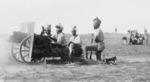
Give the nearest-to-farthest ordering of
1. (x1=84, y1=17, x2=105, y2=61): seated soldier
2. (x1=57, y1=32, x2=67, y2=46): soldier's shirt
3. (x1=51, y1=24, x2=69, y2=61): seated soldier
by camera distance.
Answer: (x1=84, y1=17, x2=105, y2=61): seated soldier → (x1=51, y1=24, x2=69, y2=61): seated soldier → (x1=57, y1=32, x2=67, y2=46): soldier's shirt

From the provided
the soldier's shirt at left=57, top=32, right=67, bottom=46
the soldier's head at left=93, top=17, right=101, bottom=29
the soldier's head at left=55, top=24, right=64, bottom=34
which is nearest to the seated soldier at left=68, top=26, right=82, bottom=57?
the soldier's shirt at left=57, top=32, right=67, bottom=46

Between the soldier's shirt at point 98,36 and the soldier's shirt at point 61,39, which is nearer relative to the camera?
the soldier's shirt at point 98,36

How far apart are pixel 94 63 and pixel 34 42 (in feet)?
8.45

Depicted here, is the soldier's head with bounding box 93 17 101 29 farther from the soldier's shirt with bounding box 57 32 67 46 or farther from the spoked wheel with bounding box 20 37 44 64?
the spoked wheel with bounding box 20 37 44 64

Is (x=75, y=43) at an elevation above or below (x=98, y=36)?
below

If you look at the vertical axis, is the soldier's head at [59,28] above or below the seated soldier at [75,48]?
above

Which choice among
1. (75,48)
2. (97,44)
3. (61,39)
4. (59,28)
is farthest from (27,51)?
(97,44)

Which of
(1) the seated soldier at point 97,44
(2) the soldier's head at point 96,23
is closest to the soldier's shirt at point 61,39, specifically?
(1) the seated soldier at point 97,44

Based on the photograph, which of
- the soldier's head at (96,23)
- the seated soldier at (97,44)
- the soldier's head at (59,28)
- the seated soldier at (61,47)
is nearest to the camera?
the seated soldier at (97,44)

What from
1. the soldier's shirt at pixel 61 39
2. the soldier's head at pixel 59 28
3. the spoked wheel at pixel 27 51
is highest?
the soldier's head at pixel 59 28

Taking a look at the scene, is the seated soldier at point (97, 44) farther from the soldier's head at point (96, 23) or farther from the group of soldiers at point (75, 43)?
the soldier's head at point (96, 23)

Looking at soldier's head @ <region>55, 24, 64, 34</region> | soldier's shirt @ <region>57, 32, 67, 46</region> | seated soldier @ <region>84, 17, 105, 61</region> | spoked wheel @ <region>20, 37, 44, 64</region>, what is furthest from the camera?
soldier's head @ <region>55, 24, 64, 34</region>

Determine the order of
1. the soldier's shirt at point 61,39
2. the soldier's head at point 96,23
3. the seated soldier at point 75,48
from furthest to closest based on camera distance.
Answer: the soldier's shirt at point 61,39, the seated soldier at point 75,48, the soldier's head at point 96,23

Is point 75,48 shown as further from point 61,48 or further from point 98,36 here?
point 98,36
